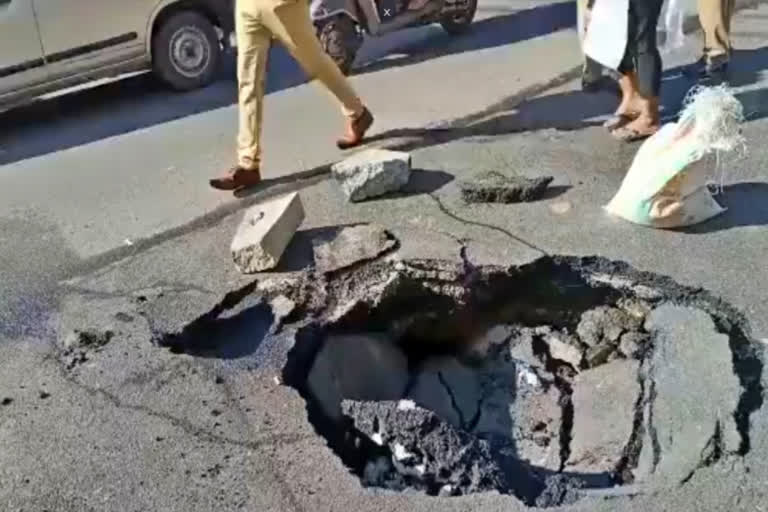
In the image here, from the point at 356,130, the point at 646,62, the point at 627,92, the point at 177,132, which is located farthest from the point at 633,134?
the point at 177,132

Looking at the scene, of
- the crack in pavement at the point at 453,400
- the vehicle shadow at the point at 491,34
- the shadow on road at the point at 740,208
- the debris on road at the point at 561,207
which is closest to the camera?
the crack in pavement at the point at 453,400

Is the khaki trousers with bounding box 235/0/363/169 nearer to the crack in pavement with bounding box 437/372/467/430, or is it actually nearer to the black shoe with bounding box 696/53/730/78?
the crack in pavement with bounding box 437/372/467/430

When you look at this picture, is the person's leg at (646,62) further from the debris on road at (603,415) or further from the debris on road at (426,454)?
the debris on road at (426,454)

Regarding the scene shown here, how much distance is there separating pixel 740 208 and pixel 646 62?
140 cm

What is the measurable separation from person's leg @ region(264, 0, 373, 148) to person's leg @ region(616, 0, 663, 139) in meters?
1.81

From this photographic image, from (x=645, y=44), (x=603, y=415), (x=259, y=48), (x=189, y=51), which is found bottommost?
(x=603, y=415)

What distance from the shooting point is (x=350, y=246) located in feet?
19.2

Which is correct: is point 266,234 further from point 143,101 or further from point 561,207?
point 143,101

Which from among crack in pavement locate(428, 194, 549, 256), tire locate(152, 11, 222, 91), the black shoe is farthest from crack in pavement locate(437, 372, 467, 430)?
tire locate(152, 11, 222, 91)

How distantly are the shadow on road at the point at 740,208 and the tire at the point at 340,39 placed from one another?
13.0ft

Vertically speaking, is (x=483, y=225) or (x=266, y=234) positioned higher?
(x=266, y=234)

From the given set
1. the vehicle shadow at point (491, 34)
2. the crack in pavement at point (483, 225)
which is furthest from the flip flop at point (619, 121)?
the vehicle shadow at point (491, 34)

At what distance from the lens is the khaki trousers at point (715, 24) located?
26.9 feet

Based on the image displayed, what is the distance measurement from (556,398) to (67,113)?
5.69m
